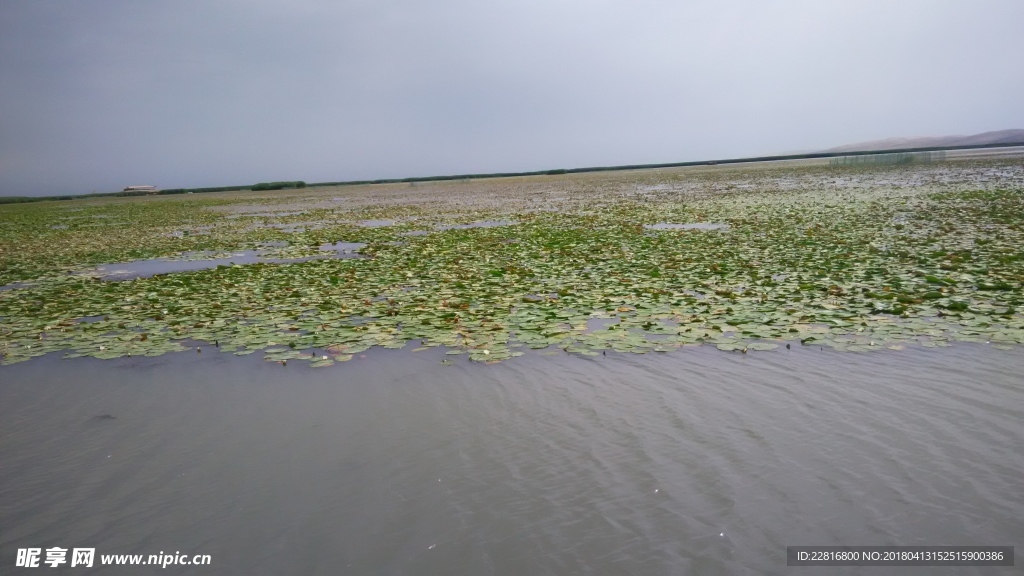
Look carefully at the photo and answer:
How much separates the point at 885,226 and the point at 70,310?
17.6 metres

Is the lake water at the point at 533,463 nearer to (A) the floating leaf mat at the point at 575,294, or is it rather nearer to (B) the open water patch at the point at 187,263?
(A) the floating leaf mat at the point at 575,294

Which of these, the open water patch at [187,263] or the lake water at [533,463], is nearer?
the lake water at [533,463]

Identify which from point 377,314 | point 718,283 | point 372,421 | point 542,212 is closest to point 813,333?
point 718,283

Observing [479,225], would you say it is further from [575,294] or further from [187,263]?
[575,294]

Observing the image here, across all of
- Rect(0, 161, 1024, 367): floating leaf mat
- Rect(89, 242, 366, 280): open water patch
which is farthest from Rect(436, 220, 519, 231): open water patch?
Rect(89, 242, 366, 280): open water patch

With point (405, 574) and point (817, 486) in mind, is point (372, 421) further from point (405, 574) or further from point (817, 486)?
point (817, 486)

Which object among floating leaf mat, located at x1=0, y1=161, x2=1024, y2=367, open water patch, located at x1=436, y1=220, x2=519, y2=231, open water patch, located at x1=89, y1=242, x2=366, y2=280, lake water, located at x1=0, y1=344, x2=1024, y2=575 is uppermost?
open water patch, located at x1=436, y1=220, x2=519, y2=231

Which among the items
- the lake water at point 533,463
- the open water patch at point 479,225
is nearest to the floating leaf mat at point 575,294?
the lake water at point 533,463

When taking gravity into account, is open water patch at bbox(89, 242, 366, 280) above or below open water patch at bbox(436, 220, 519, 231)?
below

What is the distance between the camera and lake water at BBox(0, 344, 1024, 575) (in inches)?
129

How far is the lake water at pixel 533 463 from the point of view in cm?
328

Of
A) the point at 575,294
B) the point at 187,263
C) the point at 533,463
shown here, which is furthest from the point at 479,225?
the point at 533,463

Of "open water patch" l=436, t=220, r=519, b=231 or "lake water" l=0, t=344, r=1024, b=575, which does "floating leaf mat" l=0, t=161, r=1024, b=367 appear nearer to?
"lake water" l=0, t=344, r=1024, b=575

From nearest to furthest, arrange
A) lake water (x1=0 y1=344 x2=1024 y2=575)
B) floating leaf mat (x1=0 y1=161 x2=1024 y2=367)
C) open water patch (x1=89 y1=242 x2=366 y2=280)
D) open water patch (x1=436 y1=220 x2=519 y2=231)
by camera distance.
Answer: lake water (x1=0 y1=344 x2=1024 y2=575) → floating leaf mat (x1=0 y1=161 x2=1024 y2=367) → open water patch (x1=89 y1=242 x2=366 y2=280) → open water patch (x1=436 y1=220 x2=519 y2=231)
